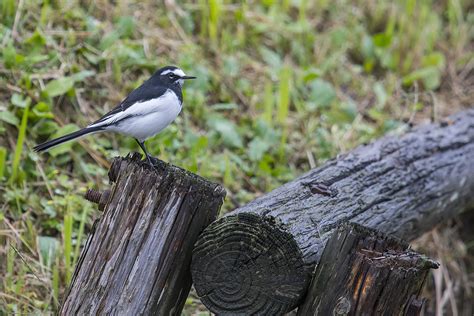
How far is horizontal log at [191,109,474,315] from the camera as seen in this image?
2590 millimetres

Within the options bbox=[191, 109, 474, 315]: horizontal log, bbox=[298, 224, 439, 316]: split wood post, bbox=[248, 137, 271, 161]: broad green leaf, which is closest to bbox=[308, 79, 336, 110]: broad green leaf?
bbox=[248, 137, 271, 161]: broad green leaf

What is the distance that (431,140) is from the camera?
179 inches

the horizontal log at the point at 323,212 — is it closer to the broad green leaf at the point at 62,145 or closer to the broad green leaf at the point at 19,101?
the broad green leaf at the point at 62,145

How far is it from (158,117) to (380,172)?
4.35 ft

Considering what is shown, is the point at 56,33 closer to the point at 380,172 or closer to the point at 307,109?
the point at 307,109

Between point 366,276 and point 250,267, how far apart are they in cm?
44

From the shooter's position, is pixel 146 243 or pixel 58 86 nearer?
pixel 146 243

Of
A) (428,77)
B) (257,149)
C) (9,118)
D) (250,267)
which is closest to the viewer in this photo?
(250,267)

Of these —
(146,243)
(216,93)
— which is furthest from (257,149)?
(146,243)

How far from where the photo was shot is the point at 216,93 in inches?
233

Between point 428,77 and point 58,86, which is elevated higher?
point 428,77

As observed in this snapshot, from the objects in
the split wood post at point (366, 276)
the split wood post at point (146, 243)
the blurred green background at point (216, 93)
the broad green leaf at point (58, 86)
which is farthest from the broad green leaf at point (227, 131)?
the split wood post at point (366, 276)

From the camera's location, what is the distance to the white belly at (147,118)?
341 cm

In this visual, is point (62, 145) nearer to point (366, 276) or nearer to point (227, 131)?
point (227, 131)
